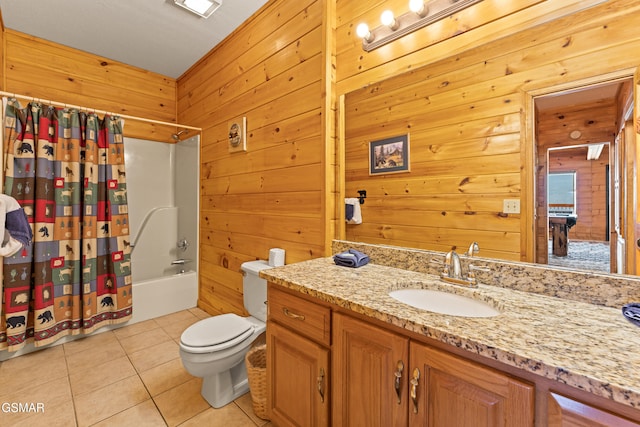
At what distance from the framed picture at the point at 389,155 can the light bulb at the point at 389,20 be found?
56cm

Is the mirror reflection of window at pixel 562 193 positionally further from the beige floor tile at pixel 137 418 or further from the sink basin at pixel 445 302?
the beige floor tile at pixel 137 418

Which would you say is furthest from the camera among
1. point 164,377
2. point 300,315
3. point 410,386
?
point 164,377

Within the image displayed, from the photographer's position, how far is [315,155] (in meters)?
1.79

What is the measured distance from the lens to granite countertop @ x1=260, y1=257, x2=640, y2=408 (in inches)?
22.5

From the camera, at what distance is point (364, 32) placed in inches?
59.3

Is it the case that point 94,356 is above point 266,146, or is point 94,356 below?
below

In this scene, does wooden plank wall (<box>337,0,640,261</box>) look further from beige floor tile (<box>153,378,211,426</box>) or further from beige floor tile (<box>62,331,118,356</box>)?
beige floor tile (<box>62,331,118,356</box>)

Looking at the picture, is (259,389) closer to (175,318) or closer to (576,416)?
(576,416)

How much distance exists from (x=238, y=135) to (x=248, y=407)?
199cm

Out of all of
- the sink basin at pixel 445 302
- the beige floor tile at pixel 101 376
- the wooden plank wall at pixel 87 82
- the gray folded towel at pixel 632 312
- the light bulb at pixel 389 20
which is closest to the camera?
the gray folded towel at pixel 632 312

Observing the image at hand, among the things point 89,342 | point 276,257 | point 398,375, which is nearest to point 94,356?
point 89,342

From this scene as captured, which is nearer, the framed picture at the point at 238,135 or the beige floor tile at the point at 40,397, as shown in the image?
the beige floor tile at the point at 40,397

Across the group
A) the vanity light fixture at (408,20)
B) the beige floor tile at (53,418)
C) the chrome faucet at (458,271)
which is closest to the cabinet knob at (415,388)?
the chrome faucet at (458,271)

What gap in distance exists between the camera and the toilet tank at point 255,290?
1.86 meters
